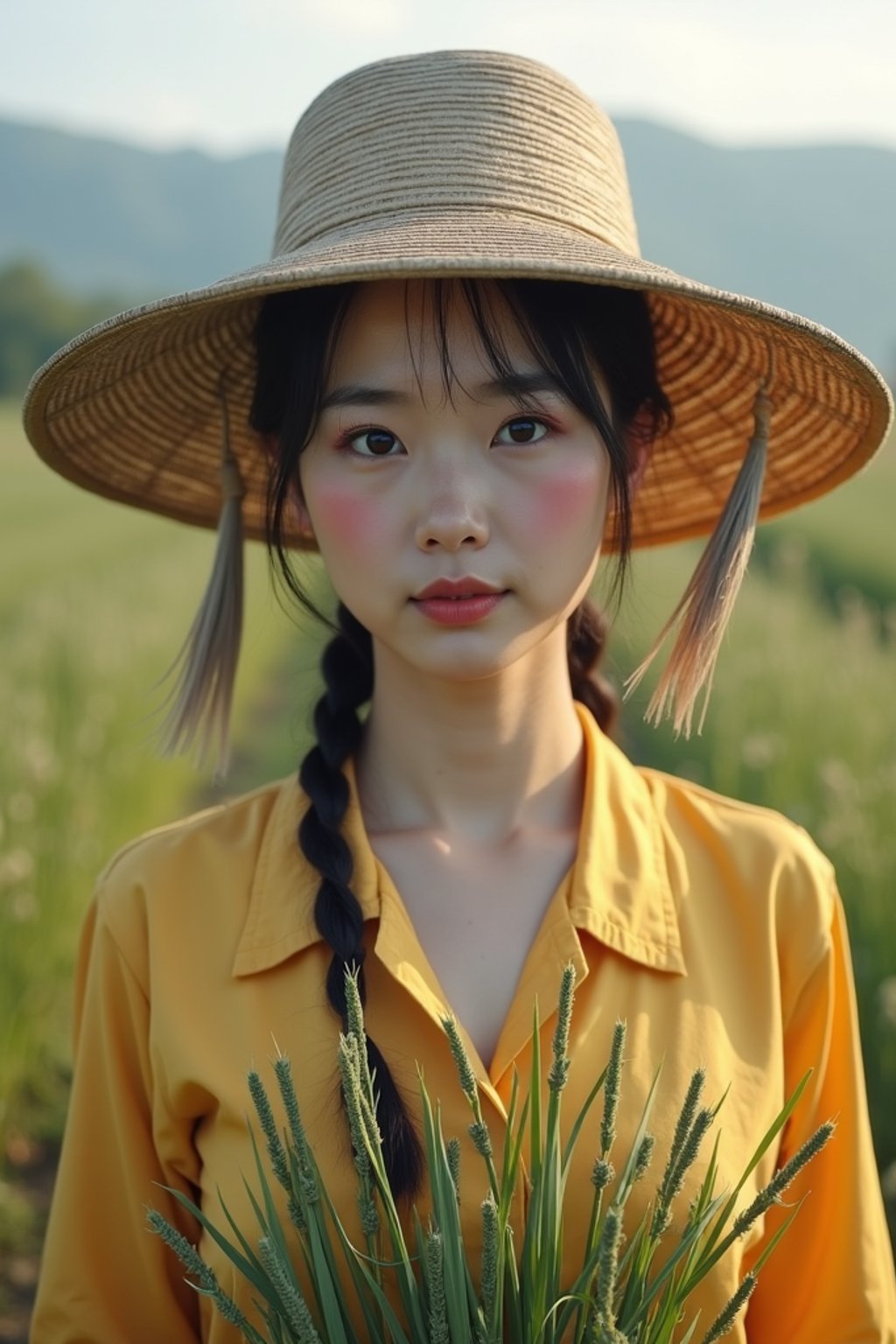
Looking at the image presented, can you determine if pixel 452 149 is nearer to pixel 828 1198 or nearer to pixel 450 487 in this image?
pixel 450 487

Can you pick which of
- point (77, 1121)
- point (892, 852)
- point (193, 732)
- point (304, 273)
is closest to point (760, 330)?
point (304, 273)

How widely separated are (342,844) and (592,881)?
0.29 metres

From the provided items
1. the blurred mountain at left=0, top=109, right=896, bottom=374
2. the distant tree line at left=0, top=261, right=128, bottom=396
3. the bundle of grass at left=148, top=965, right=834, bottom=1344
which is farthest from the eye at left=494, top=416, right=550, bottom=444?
the blurred mountain at left=0, top=109, right=896, bottom=374

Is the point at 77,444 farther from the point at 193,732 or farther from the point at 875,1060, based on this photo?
the point at 875,1060

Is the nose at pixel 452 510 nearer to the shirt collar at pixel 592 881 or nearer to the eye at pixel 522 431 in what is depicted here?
the eye at pixel 522 431

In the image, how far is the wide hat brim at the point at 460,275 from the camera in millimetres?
1380

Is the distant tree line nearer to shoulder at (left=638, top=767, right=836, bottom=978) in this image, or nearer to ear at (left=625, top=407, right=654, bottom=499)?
ear at (left=625, top=407, right=654, bottom=499)

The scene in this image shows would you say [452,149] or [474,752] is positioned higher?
[452,149]

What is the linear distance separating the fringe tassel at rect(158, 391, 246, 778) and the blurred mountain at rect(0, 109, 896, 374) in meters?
111

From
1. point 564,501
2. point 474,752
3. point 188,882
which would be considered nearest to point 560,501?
point 564,501

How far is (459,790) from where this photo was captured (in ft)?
5.55

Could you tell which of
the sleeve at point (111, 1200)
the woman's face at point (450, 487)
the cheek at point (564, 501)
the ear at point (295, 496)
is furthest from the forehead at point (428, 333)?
the sleeve at point (111, 1200)

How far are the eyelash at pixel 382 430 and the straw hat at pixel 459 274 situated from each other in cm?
16

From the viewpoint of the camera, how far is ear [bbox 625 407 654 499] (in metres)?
1.69
